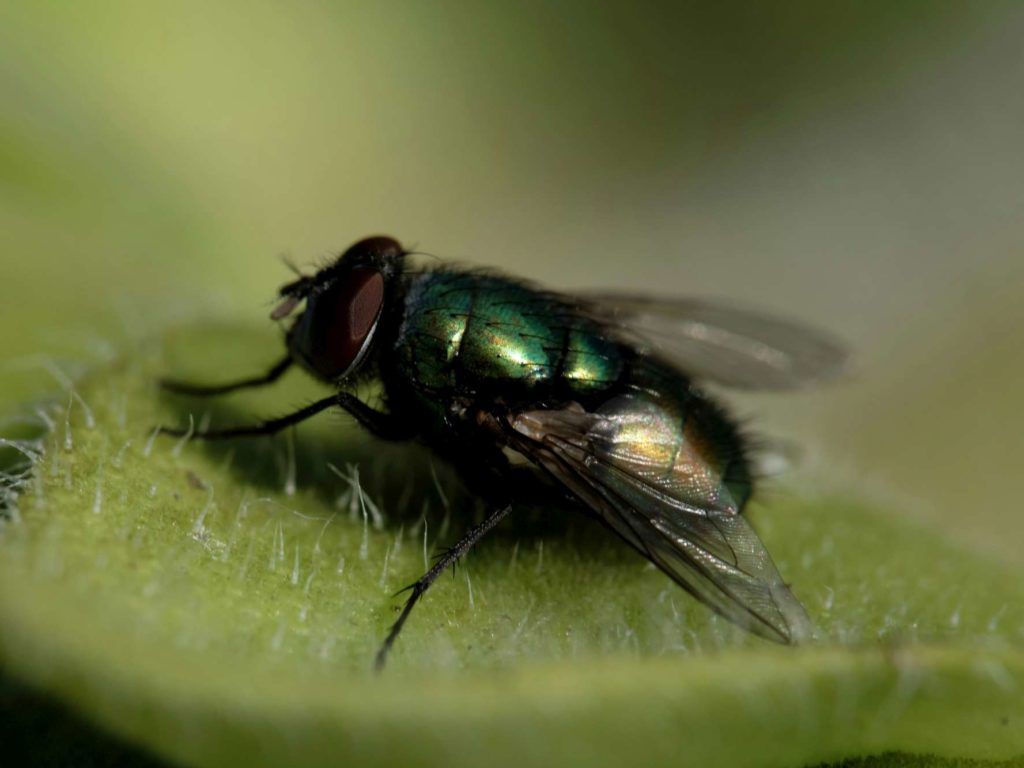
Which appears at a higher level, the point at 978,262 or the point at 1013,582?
the point at 978,262

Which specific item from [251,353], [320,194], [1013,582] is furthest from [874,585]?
[320,194]

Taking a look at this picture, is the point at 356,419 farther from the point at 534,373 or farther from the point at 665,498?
the point at 665,498

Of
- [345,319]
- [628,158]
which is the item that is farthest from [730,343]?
[628,158]

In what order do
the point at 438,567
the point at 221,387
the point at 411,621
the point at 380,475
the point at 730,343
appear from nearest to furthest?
the point at 411,621 < the point at 438,567 < the point at 380,475 < the point at 221,387 < the point at 730,343

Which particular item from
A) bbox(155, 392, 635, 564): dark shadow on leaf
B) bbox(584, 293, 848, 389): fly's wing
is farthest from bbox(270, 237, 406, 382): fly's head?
bbox(584, 293, 848, 389): fly's wing

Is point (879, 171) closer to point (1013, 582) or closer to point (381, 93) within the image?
point (381, 93)
